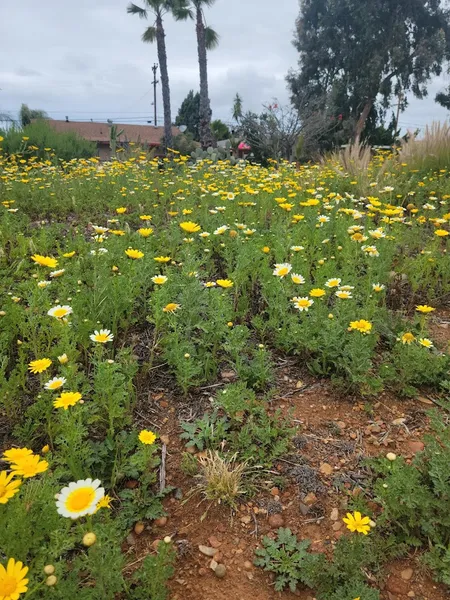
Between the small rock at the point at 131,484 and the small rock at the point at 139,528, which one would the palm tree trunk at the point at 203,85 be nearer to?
the small rock at the point at 131,484

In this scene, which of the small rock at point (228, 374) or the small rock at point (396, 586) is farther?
the small rock at point (228, 374)

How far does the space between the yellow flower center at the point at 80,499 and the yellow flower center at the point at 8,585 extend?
203mm

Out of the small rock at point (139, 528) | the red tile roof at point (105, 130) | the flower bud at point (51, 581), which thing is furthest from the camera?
the red tile roof at point (105, 130)

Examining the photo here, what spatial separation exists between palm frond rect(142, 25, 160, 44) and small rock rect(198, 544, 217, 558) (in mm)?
20412

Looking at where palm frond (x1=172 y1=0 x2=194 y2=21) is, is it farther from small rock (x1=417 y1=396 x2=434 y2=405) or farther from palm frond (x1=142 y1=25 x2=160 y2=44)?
small rock (x1=417 y1=396 x2=434 y2=405)

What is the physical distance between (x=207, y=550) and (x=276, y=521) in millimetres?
286

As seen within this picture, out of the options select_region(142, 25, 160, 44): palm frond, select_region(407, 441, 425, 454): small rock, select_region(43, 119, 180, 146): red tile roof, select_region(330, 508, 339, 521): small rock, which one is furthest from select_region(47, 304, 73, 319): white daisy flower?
select_region(43, 119, 180, 146): red tile roof

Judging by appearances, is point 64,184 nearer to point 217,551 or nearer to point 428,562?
point 217,551

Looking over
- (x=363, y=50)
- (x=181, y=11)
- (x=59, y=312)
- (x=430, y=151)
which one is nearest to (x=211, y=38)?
(x=181, y=11)

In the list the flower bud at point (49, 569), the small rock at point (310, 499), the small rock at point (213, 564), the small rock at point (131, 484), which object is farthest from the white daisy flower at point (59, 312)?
the small rock at point (310, 499)

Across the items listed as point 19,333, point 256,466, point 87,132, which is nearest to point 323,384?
point 256,466

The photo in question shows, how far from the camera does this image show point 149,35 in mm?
18203

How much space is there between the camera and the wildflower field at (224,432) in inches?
55.1

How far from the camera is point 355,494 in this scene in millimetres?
1771
